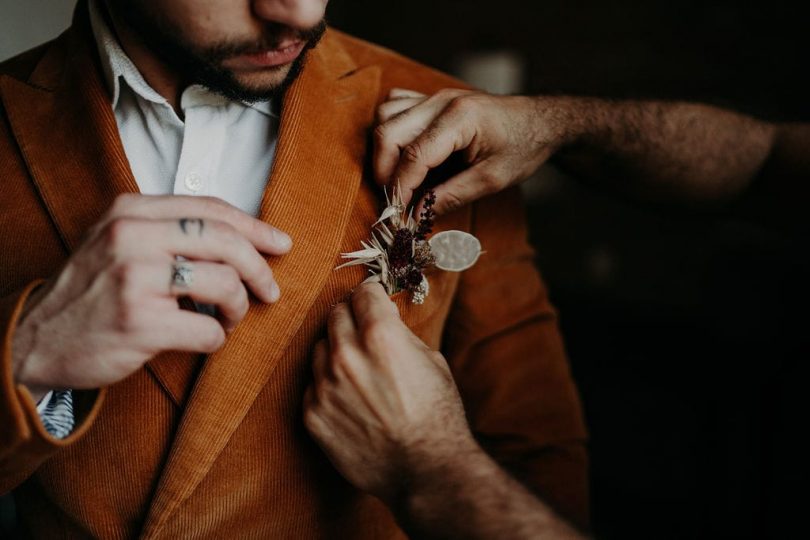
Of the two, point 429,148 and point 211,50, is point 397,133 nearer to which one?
point 429,148

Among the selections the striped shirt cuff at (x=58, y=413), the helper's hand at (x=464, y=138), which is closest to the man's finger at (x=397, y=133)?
the helper's hand at (x=464, y=138)

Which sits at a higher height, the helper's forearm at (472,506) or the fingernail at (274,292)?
the fingernail at (274,292)

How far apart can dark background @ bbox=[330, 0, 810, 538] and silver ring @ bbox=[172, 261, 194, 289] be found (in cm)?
174

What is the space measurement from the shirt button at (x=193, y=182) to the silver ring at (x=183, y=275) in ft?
0.98

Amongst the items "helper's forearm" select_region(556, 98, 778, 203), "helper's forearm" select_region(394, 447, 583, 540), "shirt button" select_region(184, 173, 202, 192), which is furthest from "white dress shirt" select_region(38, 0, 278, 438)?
"helper's forearm" select_region(556, 98, 778, 203)

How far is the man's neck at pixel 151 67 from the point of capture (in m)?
1.09

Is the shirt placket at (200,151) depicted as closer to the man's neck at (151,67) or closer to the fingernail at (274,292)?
the man's neck at (151,67)

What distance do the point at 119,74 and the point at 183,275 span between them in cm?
52

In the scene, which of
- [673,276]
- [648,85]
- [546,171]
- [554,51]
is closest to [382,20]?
[554,51]

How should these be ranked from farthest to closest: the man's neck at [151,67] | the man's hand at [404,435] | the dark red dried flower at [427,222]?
the man's neck at [151,67] < the dark red dried flower at [427,222] < the man's hand at [404,435]

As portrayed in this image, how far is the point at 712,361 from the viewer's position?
2.89m

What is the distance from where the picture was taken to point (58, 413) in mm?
871

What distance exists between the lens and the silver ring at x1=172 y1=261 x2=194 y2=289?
0.75 m

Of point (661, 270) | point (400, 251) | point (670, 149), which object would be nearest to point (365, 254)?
point (400, 251)
